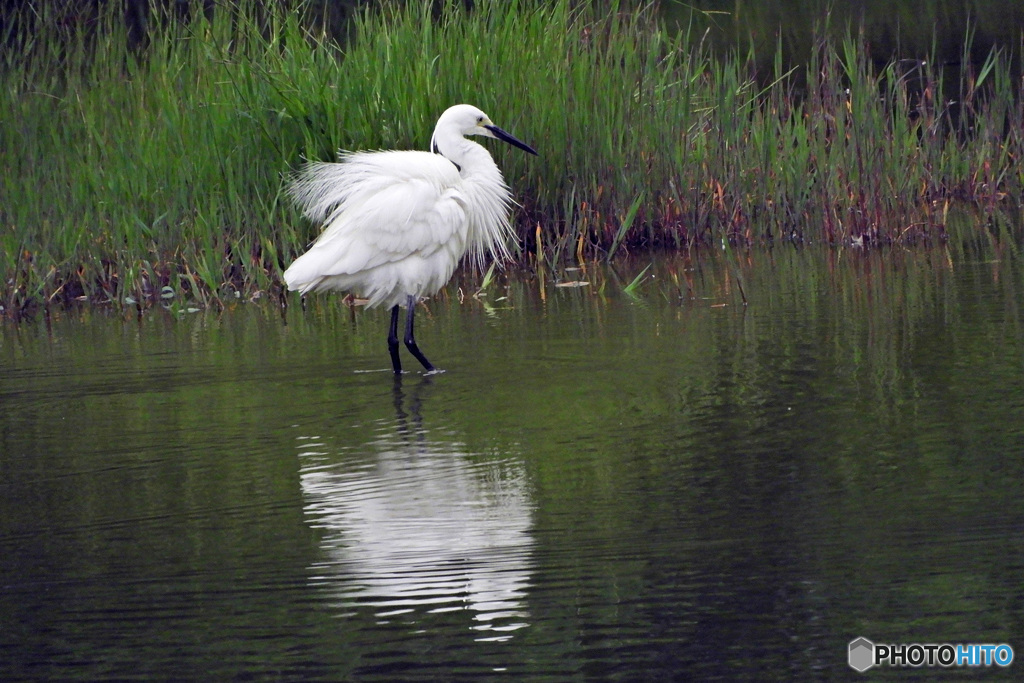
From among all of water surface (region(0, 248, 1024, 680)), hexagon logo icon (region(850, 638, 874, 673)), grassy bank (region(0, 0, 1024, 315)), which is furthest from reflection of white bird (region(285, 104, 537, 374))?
hexagon logo icon (region(850, 638, 874, 673))

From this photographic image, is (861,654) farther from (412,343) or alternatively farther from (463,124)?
(463,124)

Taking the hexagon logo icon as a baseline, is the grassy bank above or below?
above

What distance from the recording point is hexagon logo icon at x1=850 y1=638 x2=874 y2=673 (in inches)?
102

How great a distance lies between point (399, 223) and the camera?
20.0ft

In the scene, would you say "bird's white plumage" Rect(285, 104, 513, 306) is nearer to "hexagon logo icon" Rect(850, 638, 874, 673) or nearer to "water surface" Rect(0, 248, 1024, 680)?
"water surface" Rect(0, 248, 1024, 680)

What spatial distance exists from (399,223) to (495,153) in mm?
2316

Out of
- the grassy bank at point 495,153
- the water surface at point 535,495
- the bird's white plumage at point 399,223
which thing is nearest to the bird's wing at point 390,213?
the bird's white plumage at point 399,223

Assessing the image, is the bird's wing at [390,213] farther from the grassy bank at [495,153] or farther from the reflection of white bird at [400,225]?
the grassy bank at [495,153]

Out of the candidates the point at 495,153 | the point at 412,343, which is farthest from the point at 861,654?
the point at 495,153

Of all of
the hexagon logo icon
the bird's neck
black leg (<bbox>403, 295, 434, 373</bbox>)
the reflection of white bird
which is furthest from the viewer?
the bird's neck

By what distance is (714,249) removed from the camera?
8562 mm

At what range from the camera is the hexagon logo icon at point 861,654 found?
2.60m

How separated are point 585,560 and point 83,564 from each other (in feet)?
4.07

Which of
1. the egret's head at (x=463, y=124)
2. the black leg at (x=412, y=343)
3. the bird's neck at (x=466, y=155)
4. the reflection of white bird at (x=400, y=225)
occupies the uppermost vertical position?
the egret's head at (x=463, y=124)
